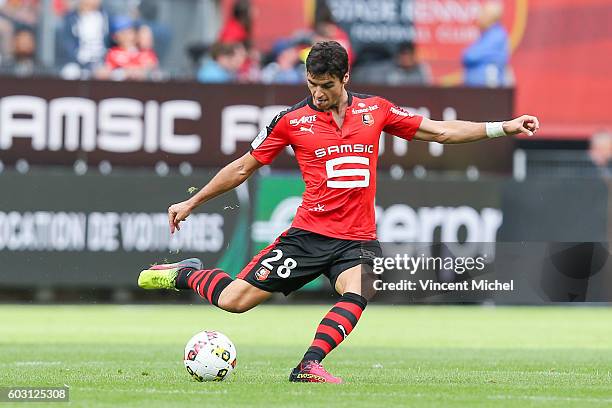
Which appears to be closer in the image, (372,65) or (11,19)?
(11,19)

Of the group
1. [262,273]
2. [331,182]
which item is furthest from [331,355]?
[331,182]

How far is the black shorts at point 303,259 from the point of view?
10.0 metres

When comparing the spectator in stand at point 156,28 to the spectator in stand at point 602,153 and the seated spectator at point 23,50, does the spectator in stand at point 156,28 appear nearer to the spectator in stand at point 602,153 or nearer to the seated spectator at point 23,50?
the seated spectator at point 23,50

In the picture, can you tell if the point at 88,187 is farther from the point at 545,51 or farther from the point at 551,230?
the point at 545,51

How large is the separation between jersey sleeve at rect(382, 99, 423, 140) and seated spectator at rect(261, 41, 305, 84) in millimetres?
9802

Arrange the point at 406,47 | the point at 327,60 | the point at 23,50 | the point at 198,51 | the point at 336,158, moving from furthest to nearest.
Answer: the point at 406,47 → the point at 198,51 → the point at 23,50 → the point at 336,158 → the point at 327,60

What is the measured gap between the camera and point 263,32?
23172 millimetres

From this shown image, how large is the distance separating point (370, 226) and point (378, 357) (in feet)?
8.51

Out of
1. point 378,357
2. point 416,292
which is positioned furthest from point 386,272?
point 378,357

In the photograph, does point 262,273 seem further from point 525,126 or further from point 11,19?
point 11,19

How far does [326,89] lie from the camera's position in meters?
9.82

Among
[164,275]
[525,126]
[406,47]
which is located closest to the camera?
[525,126]

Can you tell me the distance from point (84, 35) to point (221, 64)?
6.57 feet

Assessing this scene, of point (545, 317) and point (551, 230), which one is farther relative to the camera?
point (551, 230)
